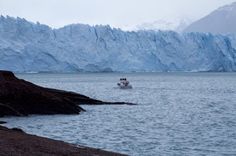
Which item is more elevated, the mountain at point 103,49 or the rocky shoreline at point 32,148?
the mountain at point 103,49

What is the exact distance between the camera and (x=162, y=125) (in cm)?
2727

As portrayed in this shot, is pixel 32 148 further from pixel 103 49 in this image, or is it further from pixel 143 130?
pixel 103 49

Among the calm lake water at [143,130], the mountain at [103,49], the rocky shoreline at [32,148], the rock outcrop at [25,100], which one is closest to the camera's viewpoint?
the rocky shoreline at [32,148]

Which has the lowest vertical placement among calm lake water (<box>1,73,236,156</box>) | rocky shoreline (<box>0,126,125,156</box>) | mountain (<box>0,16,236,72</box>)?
calm lake water (<box>1,73,236,156</box>)

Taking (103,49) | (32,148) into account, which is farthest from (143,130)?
(103,49)

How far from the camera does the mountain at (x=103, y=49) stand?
93.7 m

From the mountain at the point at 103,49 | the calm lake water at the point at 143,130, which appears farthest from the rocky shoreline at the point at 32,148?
the mountain at the point at 103,49

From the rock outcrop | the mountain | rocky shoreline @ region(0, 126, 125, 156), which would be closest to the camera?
rocky shoreline @ region(0, 126, 125, 156)

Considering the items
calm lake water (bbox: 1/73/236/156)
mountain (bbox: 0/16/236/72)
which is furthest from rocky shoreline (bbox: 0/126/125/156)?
mountain (bbox: 0/16/236/72)

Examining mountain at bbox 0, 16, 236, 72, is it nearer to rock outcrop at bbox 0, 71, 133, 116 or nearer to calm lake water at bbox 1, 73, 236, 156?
calm lake water at bbox 1, 73, 236, 156

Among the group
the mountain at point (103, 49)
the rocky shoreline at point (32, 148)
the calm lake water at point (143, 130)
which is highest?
the mountain at point (103, 49)

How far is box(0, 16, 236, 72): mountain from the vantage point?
93.7m

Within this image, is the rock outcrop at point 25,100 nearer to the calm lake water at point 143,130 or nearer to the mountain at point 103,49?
the calm lake water at point 143,130

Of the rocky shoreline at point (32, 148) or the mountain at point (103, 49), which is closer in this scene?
the rocky shoreline at point (32, 148)
